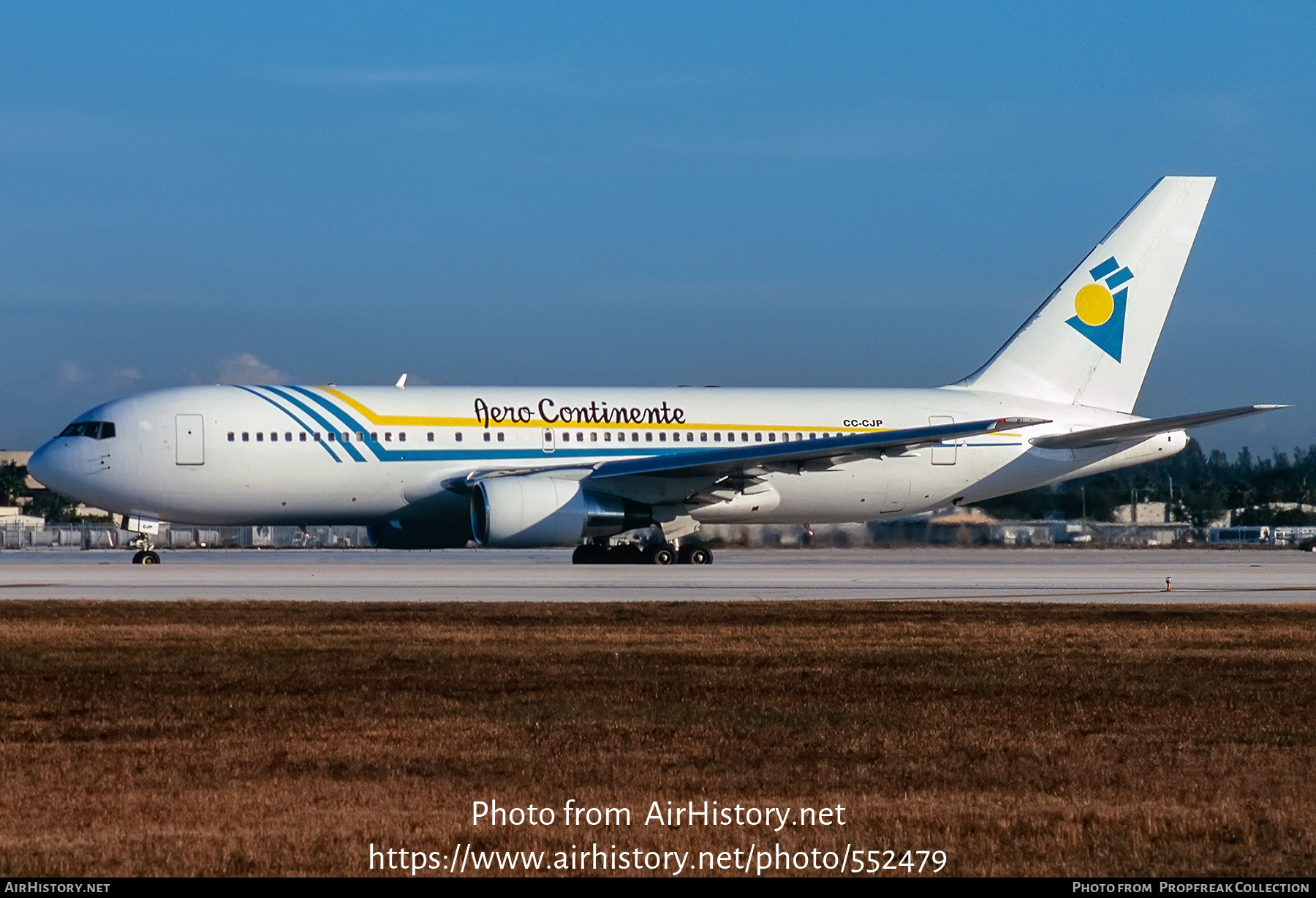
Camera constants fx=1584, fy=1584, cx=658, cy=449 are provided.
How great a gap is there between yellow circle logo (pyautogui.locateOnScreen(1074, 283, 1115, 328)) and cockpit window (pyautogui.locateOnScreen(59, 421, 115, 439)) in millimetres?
21483

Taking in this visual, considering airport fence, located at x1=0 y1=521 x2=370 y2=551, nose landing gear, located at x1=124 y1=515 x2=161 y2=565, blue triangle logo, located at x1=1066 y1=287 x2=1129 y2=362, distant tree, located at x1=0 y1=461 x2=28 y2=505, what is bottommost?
nose landing gear, located at x1=124 y1=515 x2=161 y2=565

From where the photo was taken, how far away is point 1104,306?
36.7 meters

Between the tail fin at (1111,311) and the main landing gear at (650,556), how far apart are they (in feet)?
29.6

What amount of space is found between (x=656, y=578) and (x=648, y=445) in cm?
785

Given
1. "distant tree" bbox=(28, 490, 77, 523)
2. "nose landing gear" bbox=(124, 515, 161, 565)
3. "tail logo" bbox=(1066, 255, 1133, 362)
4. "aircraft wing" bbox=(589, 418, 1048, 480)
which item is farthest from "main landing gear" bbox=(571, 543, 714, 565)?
"distant tree" bbox=(28, 490, 77, 523)

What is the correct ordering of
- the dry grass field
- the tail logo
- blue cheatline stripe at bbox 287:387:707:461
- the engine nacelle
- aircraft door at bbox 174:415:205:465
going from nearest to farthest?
1. the dry grass field
2. the engine nacelle
3. aircraft door at bbox 174:415:205:465
4. blue cheatline stripe at bbox 287:387:707:461
5. the tail logo

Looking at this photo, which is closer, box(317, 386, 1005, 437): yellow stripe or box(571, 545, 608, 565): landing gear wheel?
box(317, 386, 1005, 437): yellow stripe

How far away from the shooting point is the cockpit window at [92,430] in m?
31.8

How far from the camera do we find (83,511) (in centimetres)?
9469

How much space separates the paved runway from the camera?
2203 cm

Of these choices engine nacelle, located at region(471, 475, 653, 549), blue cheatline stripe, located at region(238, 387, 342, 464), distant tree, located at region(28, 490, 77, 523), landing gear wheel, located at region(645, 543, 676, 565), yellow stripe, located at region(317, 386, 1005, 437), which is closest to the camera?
engine nacelle, located at region(471, 475, 653, 549)

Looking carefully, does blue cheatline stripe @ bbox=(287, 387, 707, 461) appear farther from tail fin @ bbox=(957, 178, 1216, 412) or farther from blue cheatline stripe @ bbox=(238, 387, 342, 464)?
tail fin @ bbox=(957, 178, 1216, 412)

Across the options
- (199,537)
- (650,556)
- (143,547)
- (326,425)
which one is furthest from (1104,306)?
(199,537)
